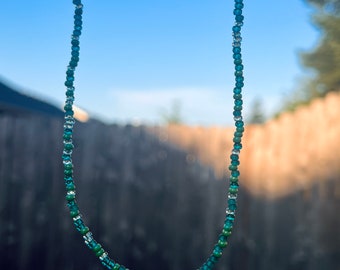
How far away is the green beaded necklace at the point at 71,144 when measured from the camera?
1338 mm

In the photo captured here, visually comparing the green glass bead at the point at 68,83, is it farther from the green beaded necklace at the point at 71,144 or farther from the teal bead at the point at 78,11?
the teal bead at the point at 78,11

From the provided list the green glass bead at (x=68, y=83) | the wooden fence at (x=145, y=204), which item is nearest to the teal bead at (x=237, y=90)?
the green glass bead at (x=68, y=83)

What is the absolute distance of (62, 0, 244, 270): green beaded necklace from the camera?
1.34 meters

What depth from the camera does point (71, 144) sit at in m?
1.36

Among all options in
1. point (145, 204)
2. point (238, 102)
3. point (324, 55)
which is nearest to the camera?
point (238, 102)

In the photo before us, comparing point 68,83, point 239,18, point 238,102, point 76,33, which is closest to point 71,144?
point 68,83

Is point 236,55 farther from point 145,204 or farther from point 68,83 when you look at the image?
point 145,204

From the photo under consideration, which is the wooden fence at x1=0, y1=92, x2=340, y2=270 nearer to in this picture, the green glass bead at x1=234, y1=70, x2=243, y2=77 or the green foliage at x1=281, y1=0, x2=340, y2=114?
the green glass bead at x1=234, y1=70, x2=243, y2=77

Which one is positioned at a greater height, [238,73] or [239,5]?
[239,5]

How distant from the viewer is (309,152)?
12.8 ft

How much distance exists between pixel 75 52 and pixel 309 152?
2875 millimetres

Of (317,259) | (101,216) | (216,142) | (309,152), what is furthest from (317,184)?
(101,216)

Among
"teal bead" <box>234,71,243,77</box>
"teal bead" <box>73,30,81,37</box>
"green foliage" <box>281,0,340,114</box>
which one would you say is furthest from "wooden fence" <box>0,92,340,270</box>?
"green foliage" <box>281,0,340,114</box>

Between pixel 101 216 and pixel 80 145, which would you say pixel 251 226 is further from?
pixel 80 145
